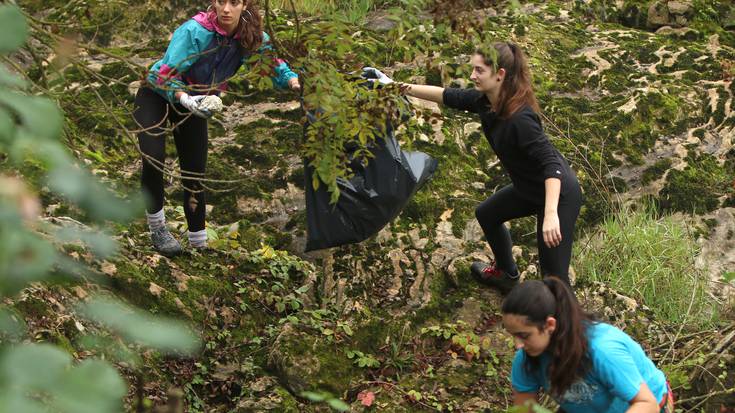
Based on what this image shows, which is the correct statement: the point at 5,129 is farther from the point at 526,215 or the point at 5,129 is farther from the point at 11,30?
the point at 526,215

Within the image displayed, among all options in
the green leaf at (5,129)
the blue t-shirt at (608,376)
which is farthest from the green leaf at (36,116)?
the blue t-shirt at (608,376)

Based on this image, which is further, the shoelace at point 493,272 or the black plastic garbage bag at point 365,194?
the shoelace at point 493,272

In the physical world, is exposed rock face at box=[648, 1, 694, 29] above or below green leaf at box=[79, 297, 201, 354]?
below

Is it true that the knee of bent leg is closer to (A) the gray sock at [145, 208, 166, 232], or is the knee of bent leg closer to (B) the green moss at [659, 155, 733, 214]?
(A) the gray sock at [145, 208, 166, 232]

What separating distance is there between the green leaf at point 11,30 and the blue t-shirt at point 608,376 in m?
2.33

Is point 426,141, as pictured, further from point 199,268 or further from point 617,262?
point 199,268

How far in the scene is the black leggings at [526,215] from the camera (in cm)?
418

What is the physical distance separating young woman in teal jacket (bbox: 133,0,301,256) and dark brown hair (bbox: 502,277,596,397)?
1626 millimetres

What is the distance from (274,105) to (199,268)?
5.61 ft

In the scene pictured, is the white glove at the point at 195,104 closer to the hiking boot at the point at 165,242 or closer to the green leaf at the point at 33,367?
the hiking boot at the point at 165,242

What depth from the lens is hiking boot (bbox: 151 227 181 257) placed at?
4742 mm

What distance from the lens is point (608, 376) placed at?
9.18ft

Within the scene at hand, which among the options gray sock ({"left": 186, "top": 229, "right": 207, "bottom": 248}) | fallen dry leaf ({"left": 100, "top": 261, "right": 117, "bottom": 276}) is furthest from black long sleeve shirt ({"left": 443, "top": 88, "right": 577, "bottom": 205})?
fallen dry leaf ({"left": 100, "top": 261, "right": 117, "bottom": 276})

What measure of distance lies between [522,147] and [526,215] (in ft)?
2.00
